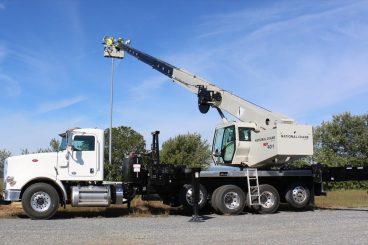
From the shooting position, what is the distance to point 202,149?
5622 centimetres

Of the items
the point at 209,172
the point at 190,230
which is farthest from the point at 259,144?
the point at 190,230

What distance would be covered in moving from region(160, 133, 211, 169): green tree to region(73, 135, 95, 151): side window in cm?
3577

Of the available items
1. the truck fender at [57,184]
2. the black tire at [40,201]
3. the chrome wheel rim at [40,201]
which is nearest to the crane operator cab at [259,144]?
the truck fender at [57,184]

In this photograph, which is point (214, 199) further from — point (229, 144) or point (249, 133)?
point (249, 133)

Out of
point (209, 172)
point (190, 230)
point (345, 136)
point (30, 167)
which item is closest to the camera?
point (190, 230)

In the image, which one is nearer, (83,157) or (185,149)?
(83,157)

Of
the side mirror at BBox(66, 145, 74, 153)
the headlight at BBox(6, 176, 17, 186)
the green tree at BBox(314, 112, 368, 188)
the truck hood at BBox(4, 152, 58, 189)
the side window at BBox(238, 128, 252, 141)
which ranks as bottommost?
the headlight at BBox(6, 176, 17, 186)

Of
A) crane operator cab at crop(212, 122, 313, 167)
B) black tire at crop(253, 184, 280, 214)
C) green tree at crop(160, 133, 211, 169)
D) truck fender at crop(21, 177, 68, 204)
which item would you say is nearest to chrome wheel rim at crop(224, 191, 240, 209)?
black tire at crop(253, 184, 280, 214)

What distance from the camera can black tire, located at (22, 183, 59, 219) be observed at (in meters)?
16.1

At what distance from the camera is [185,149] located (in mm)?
56438

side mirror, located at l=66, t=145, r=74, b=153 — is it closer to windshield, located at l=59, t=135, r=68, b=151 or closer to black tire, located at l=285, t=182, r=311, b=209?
windshield, located at l=59, t=135, r=68, b=151

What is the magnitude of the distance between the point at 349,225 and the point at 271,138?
5130 millimetres

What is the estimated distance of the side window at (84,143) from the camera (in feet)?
57.0

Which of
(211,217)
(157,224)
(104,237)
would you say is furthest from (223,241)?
(211,217)
